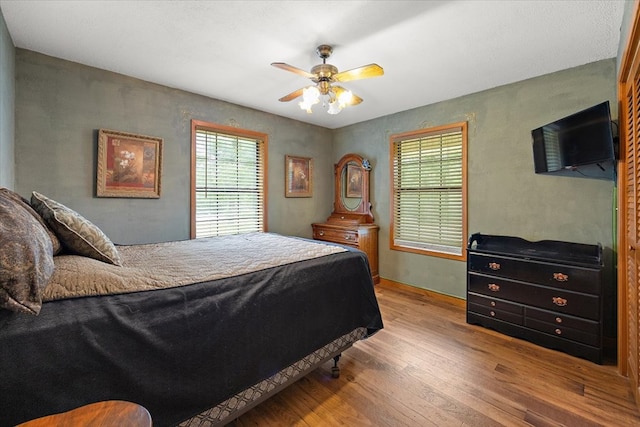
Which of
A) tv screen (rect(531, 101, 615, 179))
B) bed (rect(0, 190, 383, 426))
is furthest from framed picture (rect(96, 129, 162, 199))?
tv screen (rect(531, 101, 615, 179))

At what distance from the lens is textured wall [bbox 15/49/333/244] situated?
2.45 metres

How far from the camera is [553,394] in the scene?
6.18 feet

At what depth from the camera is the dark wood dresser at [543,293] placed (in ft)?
7.45

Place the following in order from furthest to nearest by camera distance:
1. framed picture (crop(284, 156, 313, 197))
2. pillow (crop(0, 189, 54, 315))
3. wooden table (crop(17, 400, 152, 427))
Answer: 1. framed picture (crop(284, 156, 313, 197))
2. pillow (crop(0, 189, 54, 315))
3. wooden table (crop(17, 400, 152, 427))

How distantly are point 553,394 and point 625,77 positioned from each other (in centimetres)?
237

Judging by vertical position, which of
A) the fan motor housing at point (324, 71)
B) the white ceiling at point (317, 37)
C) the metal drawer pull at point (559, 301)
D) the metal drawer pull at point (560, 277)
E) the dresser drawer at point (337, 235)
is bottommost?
the metal drawer pull at point (559, 301)

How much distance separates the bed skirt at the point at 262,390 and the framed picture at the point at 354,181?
285cm

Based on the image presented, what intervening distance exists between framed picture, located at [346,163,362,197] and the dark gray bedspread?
287 cm

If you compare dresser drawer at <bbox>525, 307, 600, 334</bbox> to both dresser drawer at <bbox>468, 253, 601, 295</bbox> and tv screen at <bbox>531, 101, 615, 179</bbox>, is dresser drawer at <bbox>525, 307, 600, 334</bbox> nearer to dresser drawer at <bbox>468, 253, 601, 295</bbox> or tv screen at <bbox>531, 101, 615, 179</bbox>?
dresser drawer at <bbox>468, 253, 601, 295</bbox>

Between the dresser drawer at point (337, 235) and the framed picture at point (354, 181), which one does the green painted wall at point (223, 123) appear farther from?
the framed picture at point (354, 181)

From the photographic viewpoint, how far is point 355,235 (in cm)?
417

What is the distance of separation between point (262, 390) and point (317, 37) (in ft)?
8.17

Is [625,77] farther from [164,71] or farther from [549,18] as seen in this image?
[164,71]

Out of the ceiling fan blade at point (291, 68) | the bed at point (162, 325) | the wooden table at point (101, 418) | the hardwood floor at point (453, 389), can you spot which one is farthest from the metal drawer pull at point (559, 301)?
the wooden table at point (101, 418)
